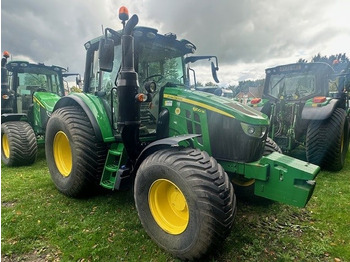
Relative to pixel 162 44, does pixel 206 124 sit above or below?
below

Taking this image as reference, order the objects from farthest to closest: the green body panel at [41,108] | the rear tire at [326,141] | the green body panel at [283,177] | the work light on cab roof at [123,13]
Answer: the green body panel at [41,108] < the rear tire at [326,141] < the work light on cab roof at [123,13] < the green body panel at [283,177]

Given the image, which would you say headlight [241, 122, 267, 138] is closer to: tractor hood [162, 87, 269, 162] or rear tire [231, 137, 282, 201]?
tractor hood [162, 87, 269, 162]

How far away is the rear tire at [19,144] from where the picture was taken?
5.49m

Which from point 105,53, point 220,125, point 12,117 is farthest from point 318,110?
point 12,117

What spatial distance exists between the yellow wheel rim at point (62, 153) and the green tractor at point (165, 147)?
2cm

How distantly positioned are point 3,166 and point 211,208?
5.78 m

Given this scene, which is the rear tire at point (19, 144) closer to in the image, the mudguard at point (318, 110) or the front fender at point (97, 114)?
the front fender at point (97, 114)

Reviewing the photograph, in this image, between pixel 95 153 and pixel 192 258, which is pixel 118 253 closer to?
pixel 192 258

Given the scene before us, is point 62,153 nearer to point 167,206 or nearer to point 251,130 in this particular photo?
point 167,206

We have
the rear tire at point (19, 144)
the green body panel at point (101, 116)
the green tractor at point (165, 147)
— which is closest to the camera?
the green tractor at point (165, 147)

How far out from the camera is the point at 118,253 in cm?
255

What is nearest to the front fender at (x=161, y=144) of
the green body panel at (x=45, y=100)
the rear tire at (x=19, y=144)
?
the rear tire at (x=19, y=144)

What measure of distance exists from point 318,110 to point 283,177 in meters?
3.25

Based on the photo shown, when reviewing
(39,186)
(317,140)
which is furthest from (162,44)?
(317,140)
